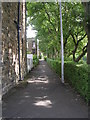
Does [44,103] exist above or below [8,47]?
below

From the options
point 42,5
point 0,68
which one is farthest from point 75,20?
point 0,68

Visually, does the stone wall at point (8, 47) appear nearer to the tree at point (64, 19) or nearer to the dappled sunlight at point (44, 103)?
the dappled sunlight at point (44, 103)

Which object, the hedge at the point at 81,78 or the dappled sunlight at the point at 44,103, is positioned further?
the hedge at the point at 81,78

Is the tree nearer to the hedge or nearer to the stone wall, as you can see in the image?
the hedge

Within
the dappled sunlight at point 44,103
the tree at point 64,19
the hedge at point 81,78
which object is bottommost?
the dappled sunlight at point 44,103

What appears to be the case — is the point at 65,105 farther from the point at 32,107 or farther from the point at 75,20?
the point at 75,20

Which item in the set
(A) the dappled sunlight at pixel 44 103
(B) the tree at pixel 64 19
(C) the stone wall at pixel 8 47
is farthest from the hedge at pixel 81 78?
(B) the tree at pixel 64 19

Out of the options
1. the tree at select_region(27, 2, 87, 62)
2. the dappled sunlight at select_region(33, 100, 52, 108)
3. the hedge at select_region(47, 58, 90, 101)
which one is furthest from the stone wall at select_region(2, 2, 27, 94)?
the tree at select_region(27, 2, 87, 62)

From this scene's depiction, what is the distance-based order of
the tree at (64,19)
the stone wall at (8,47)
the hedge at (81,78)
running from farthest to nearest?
the tree at (64,19) → the stone wall at (8,47) → the hedge at (81,78)

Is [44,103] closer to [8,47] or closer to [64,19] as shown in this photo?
[8,47]

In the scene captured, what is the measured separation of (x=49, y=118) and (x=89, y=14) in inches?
267

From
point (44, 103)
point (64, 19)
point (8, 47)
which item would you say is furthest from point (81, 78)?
point (64, 19)

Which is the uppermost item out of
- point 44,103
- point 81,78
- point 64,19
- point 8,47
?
point 64,19

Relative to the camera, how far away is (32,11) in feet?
60.5
